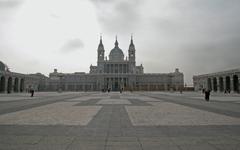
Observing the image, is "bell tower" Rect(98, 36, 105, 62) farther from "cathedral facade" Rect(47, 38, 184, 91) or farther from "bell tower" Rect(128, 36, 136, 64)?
"bell tower" Rect(128, 36, 136, 64)

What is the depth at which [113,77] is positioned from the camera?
13438 cm

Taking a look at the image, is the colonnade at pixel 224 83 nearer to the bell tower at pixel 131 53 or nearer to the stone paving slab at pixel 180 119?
the bell tower at pixel 131 53

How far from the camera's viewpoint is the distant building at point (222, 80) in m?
84.6

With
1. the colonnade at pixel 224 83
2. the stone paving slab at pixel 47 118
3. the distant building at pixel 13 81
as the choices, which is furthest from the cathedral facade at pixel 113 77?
the stone paving slab at pixel 47 118

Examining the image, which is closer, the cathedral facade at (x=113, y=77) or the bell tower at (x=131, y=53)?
the cathedral facade at (x=113, y=77)

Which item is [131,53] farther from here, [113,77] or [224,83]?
[224,83]

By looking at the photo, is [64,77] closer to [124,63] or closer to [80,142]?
[124,63]

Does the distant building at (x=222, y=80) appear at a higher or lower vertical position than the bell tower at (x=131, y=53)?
lower

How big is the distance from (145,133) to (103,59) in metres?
134

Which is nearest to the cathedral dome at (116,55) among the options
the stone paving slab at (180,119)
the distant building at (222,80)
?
the distant building at (222,80)

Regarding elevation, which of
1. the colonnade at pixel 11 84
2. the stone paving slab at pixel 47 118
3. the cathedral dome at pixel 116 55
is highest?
the cathedral dome at pixel 116 55

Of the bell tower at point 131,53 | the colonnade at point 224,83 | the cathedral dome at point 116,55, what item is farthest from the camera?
the cathedral dome at point 116,55

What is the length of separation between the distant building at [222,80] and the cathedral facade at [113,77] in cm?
2582

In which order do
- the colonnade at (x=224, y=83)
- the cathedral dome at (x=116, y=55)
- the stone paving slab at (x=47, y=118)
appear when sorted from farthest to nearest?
the cathedral dome at (x=116, y=55)
the colonnade at (x=224, y=83)
the stone paving slab at (x=47, y=118)
